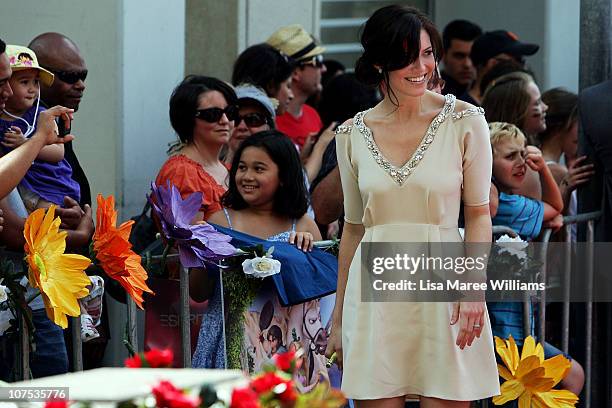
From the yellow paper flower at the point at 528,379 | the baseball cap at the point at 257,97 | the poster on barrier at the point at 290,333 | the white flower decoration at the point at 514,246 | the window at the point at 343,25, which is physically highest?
the window at the point at 343,25

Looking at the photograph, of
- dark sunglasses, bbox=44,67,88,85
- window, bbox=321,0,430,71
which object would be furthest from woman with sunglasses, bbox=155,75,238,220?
window, bbox=321,0,430,71

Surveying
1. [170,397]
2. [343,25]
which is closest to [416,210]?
[170,397]

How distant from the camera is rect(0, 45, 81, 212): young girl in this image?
218 inches

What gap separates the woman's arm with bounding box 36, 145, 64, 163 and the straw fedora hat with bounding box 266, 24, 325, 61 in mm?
2608

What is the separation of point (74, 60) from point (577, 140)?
10.5ft

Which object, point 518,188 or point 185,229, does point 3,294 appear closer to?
point 185,229

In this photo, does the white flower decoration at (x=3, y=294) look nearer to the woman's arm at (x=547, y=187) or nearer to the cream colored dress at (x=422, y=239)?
the cream colored dress at (x=422, y=239)

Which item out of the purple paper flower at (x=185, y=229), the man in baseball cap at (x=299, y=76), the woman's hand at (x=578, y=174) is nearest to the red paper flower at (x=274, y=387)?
the purple paper flower at (x=185, y=229)

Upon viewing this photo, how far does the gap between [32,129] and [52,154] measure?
4.9 inches

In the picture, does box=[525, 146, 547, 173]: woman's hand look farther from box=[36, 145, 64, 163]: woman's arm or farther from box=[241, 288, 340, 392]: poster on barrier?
box=[36, 145, 64, 163]: woman's arm

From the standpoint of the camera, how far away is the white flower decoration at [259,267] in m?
5.54

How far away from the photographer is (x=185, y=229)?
5297mm

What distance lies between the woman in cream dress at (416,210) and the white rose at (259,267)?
2.44 feet

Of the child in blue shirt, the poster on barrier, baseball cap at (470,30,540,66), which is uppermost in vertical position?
baseball cap at (470,30,540,66)
